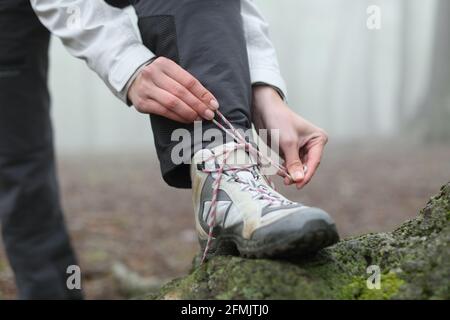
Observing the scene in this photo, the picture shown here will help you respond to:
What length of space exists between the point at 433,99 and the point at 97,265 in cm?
832

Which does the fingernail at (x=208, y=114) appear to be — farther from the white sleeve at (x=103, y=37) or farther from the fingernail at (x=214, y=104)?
the white sleeve at (x=103, y=37)

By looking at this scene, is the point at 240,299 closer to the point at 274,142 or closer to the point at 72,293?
the point at 274,142

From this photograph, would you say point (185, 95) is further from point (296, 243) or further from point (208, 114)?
point (296, 243)

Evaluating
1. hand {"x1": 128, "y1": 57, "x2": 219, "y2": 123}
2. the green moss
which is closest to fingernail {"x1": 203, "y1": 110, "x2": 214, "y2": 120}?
hand {"x1": 128, "y1": 57, "x2": 219, "y2": 123}

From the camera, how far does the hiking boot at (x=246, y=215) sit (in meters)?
1.39

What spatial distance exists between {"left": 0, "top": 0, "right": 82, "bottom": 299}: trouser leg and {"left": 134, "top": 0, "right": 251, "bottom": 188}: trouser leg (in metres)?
1.08

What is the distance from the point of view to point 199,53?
1767mm

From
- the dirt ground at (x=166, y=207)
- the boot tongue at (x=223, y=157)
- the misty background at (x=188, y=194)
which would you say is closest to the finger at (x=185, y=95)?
the boot tongue at (x=223, y=157)

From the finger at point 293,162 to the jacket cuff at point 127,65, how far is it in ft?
1.79

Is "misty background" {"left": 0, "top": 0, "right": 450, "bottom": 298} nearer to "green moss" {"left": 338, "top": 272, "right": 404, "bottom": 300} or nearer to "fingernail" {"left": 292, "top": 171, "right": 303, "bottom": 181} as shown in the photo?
"fingernail" {"left": 292, "top": 171, "right": 303, "bottom": 181}

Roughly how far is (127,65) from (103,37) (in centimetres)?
15

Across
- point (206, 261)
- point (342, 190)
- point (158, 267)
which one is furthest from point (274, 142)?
point (342, 190)

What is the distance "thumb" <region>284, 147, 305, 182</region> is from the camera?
1.77 meters

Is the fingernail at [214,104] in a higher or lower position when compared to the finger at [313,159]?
higher
